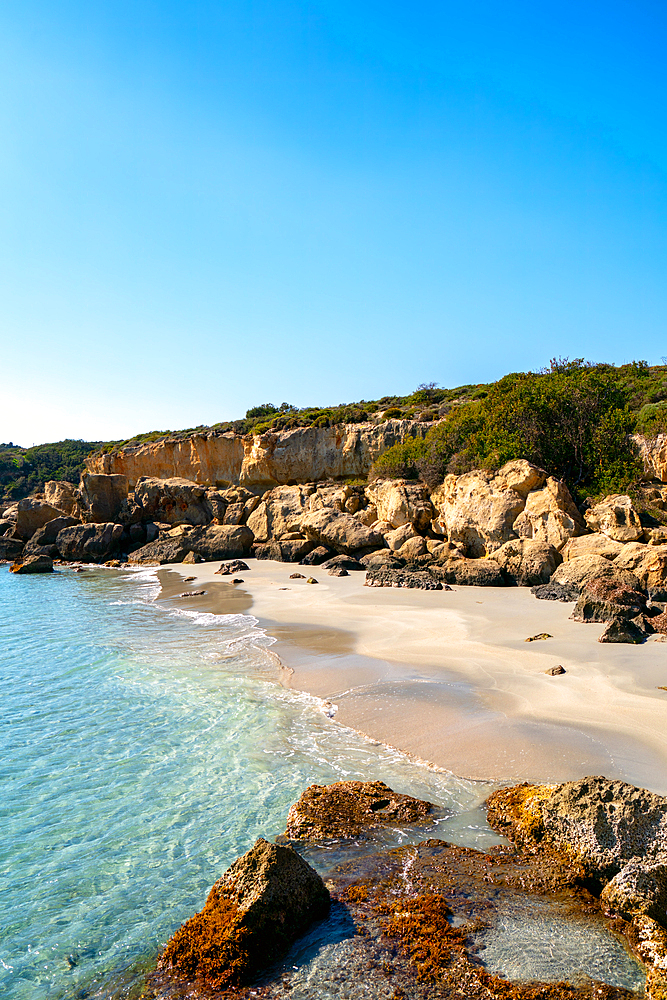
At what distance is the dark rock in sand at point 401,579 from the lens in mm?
17516

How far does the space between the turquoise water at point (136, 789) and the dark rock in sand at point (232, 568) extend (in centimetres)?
1269

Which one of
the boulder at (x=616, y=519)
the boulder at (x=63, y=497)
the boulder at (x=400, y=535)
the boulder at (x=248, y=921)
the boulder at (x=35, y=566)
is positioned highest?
the boulder at (x=63, y=497)

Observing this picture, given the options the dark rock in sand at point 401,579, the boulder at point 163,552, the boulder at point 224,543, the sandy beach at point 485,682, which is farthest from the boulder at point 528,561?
the boulder at point 163,552

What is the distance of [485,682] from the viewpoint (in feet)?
28.5

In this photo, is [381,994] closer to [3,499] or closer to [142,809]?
[142,809]

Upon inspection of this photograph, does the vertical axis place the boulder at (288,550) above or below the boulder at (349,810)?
above

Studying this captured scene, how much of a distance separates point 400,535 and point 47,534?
24969 mm

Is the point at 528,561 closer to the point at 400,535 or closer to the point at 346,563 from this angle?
the point at 400,535

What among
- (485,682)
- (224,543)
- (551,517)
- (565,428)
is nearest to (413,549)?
(551,517)

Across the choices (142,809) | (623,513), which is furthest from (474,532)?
(142,809)

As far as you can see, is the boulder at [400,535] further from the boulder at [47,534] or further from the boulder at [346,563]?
the boulder at [47,534]

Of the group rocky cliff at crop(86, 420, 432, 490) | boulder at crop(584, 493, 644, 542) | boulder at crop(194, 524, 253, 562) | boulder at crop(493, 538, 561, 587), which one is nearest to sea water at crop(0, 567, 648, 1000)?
boulder at crop(493, 538, 561, 587)

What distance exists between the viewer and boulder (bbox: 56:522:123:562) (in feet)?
111

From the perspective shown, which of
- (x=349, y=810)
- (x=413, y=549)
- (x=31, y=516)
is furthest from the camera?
(x=31, y=516)
